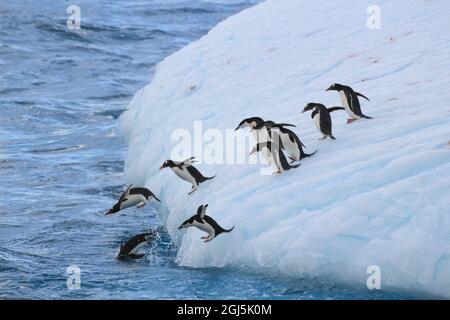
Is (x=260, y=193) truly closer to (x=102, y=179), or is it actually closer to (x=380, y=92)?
(x=380, y=92)

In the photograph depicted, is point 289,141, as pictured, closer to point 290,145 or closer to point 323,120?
point 290,145

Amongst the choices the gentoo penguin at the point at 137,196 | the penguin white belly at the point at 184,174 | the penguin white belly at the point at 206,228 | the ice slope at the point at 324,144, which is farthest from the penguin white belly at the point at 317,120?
the gentoo penguin at the point at 137,196

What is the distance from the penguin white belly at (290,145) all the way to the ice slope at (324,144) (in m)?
0.19

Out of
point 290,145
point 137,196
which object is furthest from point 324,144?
point 137,196

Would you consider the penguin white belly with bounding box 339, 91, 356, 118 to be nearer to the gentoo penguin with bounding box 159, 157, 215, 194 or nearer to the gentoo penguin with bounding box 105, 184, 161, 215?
the gentoo penguin with bounding box 159, 157, 215, 194

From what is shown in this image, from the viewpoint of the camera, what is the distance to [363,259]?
843cm

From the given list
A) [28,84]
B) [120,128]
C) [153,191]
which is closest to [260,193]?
[153,191]

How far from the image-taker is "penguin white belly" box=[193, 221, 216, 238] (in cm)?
938

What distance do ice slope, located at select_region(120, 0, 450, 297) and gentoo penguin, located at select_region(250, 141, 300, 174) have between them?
0.12 metres

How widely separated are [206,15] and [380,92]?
55.8 ft

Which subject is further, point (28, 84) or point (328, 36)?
point (28, 84)

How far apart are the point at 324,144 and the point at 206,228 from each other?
1657 mm

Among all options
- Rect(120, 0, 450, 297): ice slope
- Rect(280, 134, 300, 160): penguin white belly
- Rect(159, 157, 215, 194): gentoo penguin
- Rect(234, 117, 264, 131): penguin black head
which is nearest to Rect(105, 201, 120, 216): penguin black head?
Rect(120, 0, 450, 297): ice slope

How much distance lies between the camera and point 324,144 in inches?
410
